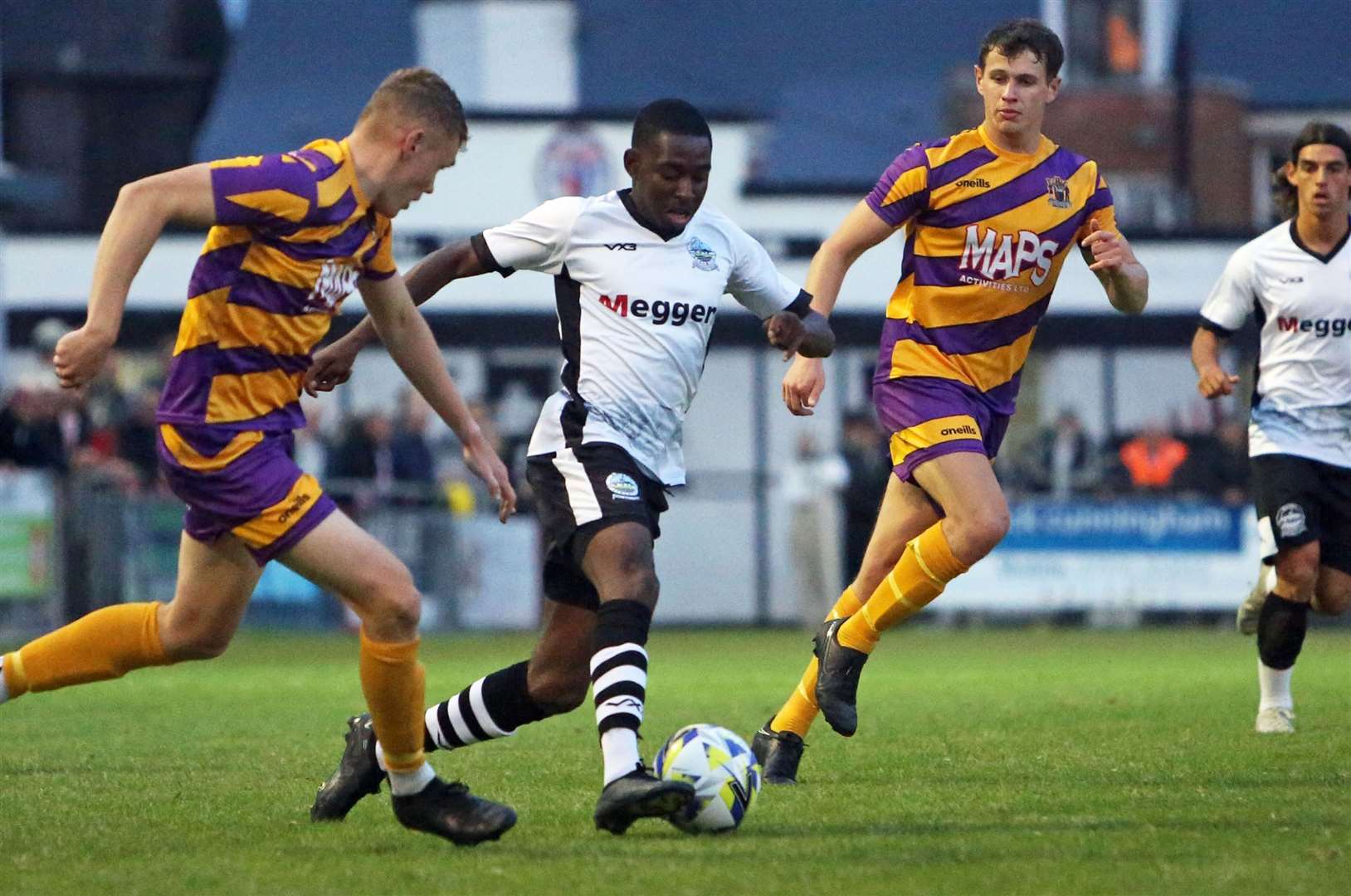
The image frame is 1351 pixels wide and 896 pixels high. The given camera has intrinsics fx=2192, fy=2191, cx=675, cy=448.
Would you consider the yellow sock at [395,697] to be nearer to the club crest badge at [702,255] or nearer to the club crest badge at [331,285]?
the club crest badge at [331,285]

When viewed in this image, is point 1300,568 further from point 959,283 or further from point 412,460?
point 412,460

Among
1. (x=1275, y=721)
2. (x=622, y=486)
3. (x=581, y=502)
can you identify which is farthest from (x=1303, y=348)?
(x=581, y=502)

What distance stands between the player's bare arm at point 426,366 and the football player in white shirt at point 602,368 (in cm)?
22

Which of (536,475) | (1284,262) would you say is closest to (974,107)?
(1284,262)

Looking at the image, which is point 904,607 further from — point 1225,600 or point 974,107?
point 974,107

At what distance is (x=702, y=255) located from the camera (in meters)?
7.23

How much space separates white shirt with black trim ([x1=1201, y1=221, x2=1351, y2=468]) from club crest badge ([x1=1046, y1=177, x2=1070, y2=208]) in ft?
5.40

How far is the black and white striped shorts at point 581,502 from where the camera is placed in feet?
22.2

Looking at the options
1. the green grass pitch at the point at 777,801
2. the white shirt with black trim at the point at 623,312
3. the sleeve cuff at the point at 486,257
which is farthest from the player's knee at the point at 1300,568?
the sleeve cuff at the point at 486,257

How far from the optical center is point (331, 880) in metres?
5.64

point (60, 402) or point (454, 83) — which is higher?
point (454, 83)

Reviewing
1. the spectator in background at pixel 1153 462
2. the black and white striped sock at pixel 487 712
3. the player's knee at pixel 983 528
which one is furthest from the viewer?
the spectator in background at pixel 1153 462

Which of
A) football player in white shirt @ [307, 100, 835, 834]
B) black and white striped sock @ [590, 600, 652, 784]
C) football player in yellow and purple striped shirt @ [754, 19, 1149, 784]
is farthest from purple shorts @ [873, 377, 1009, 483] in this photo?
black and white striped sock @ [590, 600, 652, 784]

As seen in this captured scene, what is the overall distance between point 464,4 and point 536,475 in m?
25.4
